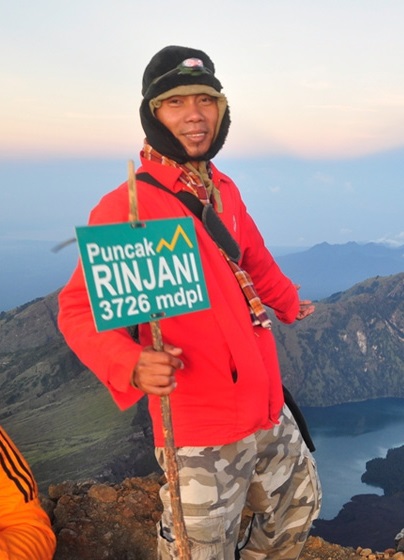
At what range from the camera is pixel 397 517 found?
46844 millimetres

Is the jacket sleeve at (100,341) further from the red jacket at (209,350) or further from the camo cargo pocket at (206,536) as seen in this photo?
the camo cargo pocket at (206,536)

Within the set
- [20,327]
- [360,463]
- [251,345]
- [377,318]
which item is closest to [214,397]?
[251,345]

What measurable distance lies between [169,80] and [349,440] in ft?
253

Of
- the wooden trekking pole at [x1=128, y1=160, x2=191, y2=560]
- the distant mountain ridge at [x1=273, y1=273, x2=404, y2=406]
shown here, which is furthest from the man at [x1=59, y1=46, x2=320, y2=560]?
the distant mountain ridge at [x1=273, y1=273, x2=404, y2=406]

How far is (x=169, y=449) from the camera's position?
7.80ft

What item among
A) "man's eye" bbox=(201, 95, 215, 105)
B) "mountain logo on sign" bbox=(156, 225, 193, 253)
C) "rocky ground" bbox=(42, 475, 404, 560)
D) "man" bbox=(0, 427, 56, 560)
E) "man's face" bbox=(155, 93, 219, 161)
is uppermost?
"man's eye" bbox=(201, 95, 215, 105)

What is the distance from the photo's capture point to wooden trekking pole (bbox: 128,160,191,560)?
221cm

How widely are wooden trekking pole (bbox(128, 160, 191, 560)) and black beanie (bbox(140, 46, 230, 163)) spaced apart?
2.34 feet

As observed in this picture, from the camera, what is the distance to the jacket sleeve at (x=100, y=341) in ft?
7.33

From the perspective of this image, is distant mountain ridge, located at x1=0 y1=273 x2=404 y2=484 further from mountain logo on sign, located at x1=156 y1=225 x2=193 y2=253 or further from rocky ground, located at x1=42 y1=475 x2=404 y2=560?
mountain logo on sign, located at x1=156 y1=225 x2=193 y2=253

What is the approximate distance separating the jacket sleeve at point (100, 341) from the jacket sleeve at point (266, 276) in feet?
3.62

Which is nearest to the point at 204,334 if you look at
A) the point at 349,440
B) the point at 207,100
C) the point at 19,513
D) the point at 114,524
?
the point at 207,100

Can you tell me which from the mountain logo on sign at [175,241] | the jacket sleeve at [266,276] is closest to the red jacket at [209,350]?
the mountain logo on sign at [175,241]

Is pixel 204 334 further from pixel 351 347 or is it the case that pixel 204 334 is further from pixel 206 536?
pixel 351 347
